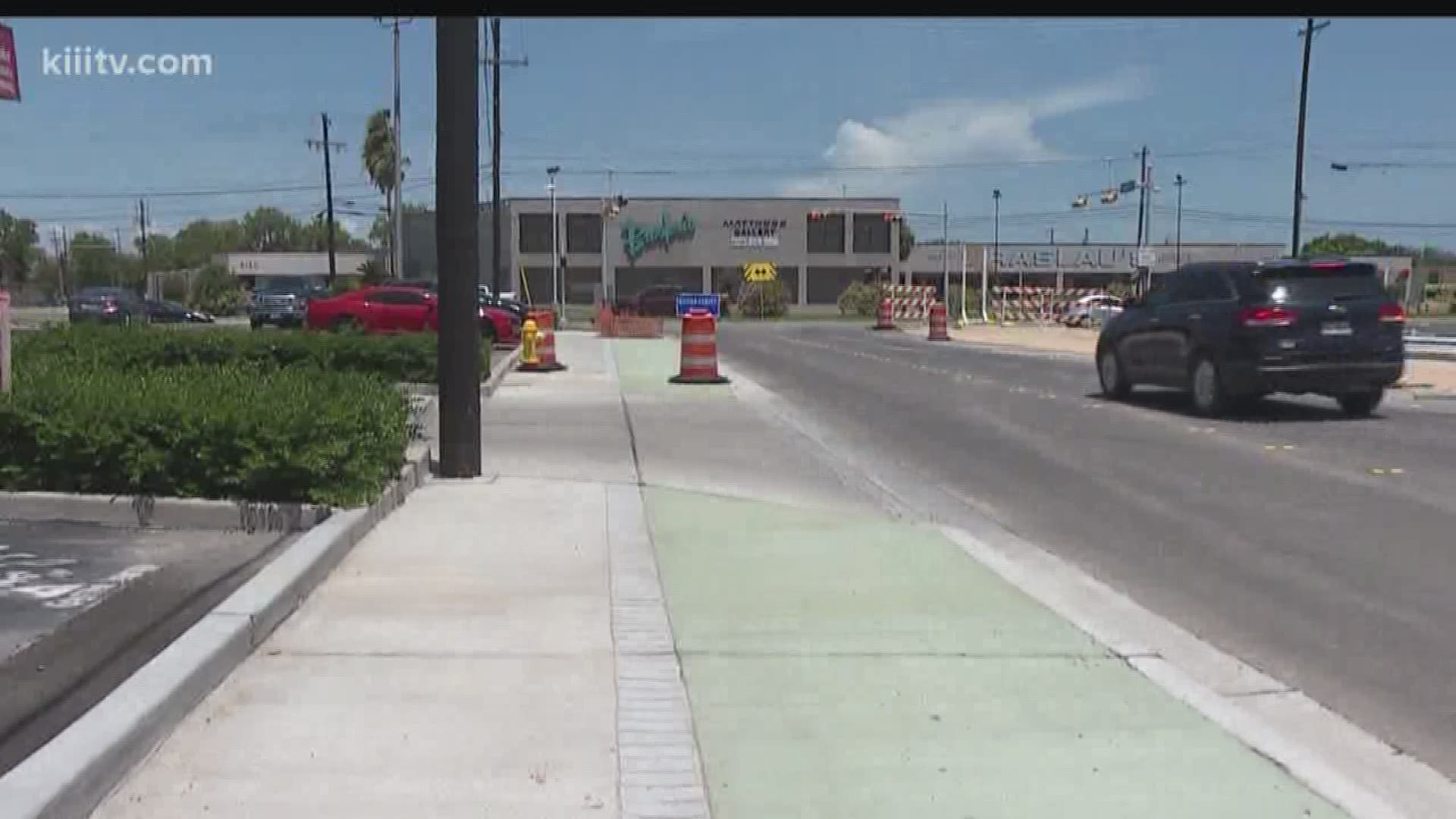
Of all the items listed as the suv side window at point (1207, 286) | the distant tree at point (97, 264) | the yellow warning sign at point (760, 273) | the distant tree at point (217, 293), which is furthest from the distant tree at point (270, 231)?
the suv side window at point (1207, 286)

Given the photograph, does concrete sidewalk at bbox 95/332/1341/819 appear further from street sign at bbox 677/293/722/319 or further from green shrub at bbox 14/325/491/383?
street sign at bbox 677/293/722/319

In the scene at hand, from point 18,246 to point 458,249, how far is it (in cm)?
10971

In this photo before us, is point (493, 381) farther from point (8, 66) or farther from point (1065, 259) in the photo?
point (1065, 259)

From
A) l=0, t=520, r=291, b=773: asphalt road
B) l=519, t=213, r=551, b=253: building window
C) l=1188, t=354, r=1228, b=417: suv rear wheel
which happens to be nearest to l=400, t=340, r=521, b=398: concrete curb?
l=0, t=520, r=291, b=773: asphalt road

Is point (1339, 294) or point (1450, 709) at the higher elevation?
point (1339, 294)

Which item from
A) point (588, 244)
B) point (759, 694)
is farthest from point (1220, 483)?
point (588, 244)

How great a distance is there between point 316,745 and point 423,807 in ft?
2.25

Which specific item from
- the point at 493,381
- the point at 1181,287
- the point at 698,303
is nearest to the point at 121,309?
the point at 698,303

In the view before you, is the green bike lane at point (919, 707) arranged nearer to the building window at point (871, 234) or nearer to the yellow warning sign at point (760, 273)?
the yellow warning sign at point (760, 273)

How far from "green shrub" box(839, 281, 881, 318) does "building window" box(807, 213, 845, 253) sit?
12.7m

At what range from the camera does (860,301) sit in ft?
245

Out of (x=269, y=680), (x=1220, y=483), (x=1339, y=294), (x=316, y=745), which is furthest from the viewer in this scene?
(x=1339, y=294)

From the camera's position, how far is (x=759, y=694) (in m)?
5.61

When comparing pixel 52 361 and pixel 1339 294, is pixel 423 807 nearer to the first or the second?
pixel 52 361
